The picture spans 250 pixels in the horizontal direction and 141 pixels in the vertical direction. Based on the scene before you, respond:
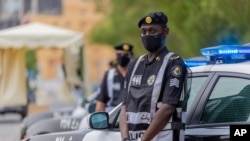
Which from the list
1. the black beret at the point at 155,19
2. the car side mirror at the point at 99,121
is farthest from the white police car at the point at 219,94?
the black beret at the point at 155,19

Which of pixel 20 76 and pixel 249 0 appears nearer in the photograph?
pixel 249 0

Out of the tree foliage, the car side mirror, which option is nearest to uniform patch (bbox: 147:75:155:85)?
the car side mirror

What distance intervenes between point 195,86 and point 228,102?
34cm

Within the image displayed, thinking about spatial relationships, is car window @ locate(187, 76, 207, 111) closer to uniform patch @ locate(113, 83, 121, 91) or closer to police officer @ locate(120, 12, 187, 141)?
police officer @ locate(120, 12, 187, 141)

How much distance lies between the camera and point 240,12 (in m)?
19.4

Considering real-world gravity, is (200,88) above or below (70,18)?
below

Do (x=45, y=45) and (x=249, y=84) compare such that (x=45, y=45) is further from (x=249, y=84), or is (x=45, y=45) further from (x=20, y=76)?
(x=249, y=84)

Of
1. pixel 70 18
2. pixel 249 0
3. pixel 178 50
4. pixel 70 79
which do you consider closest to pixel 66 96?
pixel 70 79

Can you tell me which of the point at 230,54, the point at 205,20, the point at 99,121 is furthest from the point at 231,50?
the point at 205,20

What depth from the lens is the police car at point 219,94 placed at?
19.8 ft

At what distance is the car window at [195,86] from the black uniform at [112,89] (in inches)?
187

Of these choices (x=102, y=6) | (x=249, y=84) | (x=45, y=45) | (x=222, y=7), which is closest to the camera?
(x=249, y=84)

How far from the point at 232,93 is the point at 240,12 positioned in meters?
13.4

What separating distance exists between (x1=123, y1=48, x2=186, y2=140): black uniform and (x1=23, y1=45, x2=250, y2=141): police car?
0.93 feet
